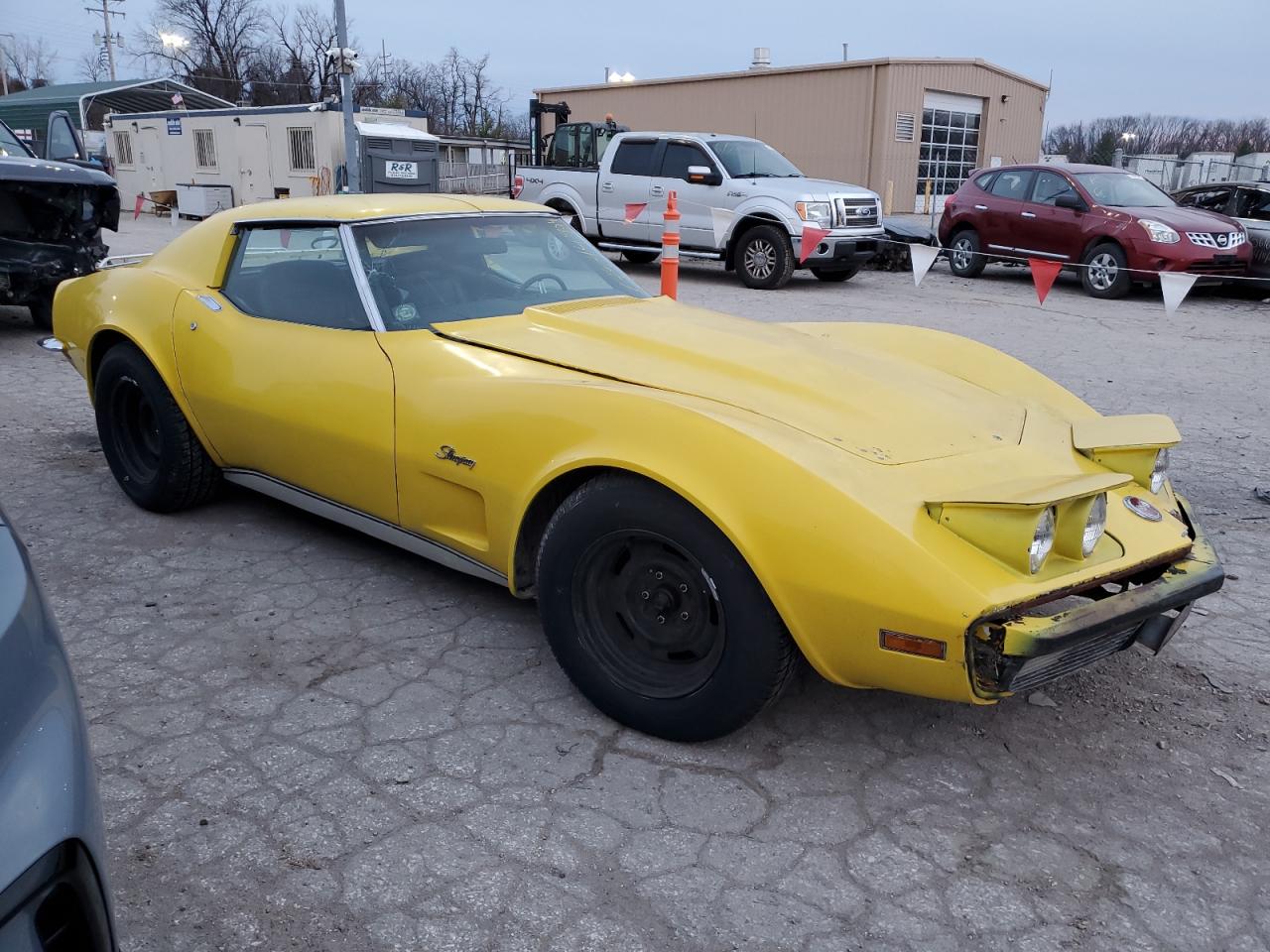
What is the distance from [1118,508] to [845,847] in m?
1.18

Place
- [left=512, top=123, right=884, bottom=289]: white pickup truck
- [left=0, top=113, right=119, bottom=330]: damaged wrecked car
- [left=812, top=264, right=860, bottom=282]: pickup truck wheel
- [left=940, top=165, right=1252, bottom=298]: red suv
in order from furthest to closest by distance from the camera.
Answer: [left=812, top=264, right=860, bottom=282]: pickup truck wheel → [left=512, top=123, right=884, bottom=289]: white pickup truck → [left=940, top=165, right=1252, bottom=298]: red suv → [left=0, top=113, right=119, bottom=330]: damaged wrecked car

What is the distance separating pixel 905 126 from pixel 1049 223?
12.0 meters

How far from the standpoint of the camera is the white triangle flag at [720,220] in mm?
12617

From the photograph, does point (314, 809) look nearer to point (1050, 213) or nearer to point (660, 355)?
point (660, 355)

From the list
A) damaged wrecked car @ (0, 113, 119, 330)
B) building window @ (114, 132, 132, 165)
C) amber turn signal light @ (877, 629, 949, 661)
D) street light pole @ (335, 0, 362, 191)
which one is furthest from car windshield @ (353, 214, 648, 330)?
building window @ (114, 132, 132, 165)

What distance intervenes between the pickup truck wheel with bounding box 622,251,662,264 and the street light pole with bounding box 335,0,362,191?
7.19m

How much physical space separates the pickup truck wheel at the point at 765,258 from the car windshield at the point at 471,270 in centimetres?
880

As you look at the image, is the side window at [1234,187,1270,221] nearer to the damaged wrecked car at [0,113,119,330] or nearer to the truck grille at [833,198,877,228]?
the truck grille at [833,198,877,228]

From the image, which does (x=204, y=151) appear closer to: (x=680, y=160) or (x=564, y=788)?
(x=680, y=160)

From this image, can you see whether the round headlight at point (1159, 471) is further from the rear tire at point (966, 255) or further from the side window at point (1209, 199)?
the side window at point (1209, 199)

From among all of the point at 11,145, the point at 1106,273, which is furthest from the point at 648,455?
the point at 1106,273

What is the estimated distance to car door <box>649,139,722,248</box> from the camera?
12.8 m

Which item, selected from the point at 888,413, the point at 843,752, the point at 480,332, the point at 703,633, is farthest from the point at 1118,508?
the point at 480,332

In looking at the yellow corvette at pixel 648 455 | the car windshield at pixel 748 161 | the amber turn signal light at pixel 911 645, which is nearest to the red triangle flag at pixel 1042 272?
the car windshield at pixel 748 161
